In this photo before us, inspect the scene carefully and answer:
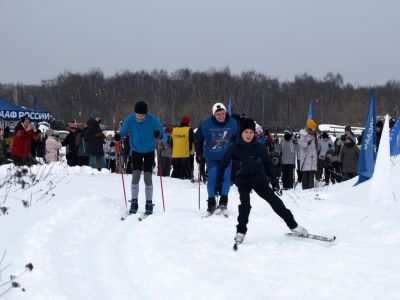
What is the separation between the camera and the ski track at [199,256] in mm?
4848

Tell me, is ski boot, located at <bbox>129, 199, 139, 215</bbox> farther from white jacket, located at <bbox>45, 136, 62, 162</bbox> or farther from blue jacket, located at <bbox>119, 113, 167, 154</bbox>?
white jacket, located at <bbox>45, 136, 62, 162</bbox>

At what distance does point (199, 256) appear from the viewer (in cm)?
621

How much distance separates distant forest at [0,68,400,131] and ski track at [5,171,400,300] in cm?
7134

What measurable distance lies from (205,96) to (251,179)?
90.7 m

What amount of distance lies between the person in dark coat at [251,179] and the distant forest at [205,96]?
72.2 metres

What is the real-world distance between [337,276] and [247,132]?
91.9 inches

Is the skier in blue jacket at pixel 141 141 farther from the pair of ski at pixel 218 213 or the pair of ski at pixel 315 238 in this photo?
the pair of ski at pixel 315 238

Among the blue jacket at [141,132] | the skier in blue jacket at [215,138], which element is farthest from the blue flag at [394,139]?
the blue jacket at [141,132]

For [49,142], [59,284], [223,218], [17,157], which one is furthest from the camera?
[49,142]

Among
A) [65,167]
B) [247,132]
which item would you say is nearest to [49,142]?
[65,167]

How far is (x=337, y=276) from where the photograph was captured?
17.6ft

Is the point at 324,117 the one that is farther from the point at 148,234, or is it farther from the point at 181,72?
the point at 148,234

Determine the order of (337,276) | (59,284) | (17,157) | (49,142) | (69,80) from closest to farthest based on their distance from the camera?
(59,284) < (337,276) < (17,157) < (49,142) < (69,80)

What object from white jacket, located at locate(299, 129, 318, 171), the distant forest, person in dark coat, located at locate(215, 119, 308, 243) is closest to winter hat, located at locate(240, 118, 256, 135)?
person in dark coat, located at locate(215, 119, 308, 243)
